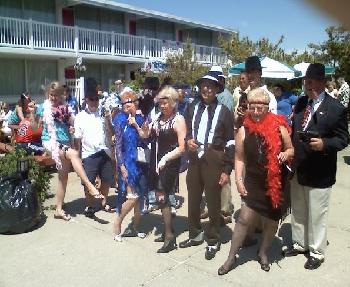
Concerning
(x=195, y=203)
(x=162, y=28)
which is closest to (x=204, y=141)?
(x=195, y=203)

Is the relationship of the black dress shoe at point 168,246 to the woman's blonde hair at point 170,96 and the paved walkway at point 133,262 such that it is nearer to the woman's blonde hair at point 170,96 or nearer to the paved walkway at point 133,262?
the paved walkway at point 133,262

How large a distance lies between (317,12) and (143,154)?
351cm

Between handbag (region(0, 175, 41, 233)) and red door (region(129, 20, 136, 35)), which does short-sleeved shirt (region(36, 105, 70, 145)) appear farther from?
red door (region(129, 20, 136, 35))

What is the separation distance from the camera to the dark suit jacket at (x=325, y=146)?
139 inches

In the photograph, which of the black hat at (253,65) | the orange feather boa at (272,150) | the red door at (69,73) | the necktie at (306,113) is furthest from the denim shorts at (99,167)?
the red door at (69,73)

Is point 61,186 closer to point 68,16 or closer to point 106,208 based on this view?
point 106,208

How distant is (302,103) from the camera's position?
3814 mm

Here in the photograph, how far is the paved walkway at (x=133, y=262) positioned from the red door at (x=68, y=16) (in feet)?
48.1

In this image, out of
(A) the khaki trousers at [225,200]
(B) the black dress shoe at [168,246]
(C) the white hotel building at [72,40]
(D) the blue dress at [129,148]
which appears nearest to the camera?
(B) the black dress shoe at [168,246]

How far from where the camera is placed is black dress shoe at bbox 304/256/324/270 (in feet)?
11.9

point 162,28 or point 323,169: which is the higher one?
point 162,28

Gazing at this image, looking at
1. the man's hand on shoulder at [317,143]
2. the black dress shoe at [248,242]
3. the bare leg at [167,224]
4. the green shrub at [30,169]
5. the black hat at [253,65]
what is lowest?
the black dress shoe at [248,242]

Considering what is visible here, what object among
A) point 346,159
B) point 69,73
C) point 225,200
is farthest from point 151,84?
point 69,73

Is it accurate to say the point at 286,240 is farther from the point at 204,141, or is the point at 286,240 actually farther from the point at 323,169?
the point at 204,141
